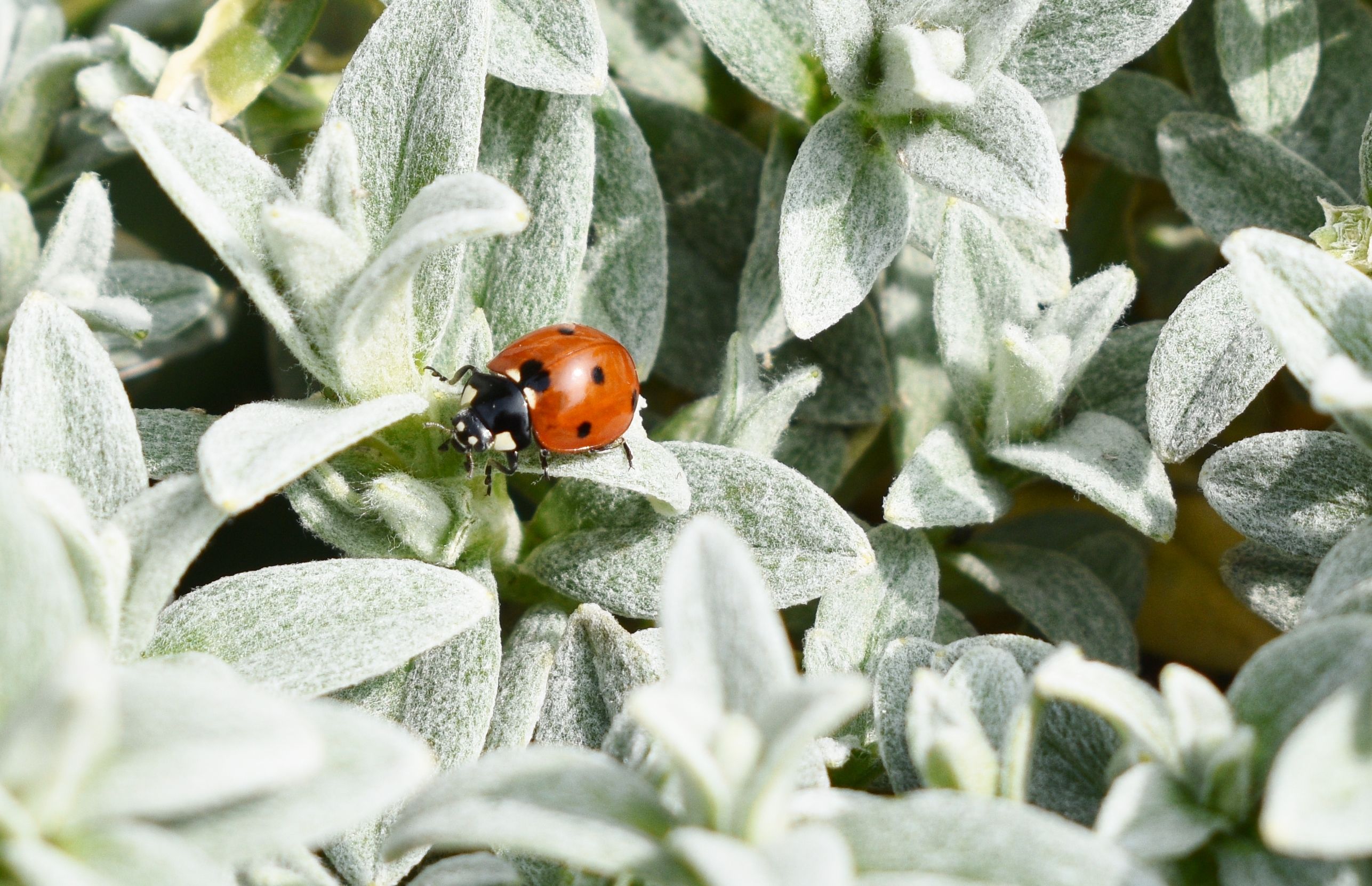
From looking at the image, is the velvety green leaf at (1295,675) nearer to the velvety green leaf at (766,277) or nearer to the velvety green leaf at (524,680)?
the velvety green leaf at (524,680)

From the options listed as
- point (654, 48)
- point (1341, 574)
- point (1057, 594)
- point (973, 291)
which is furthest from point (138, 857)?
point (654, 48)

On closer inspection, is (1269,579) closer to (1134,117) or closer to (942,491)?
(942,491)

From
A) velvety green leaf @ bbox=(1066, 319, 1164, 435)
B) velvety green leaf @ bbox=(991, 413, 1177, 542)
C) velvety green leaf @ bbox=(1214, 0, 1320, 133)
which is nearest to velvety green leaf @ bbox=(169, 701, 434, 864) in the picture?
velvety green leaf @ bbox=(991, 413, 1177, 542)

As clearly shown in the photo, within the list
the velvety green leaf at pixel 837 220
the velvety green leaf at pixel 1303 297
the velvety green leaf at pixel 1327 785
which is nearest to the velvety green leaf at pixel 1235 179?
the velvety green leaf at pixel 837 220

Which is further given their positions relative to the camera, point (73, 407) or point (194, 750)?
point (73, 407)

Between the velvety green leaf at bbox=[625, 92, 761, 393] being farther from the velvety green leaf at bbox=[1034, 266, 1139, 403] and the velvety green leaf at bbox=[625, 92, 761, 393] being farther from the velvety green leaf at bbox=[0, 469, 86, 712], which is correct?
the velvety green leaf at bbox=[0, 469, 86, 712]

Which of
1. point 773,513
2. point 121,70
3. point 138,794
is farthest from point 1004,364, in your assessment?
point 121,70
